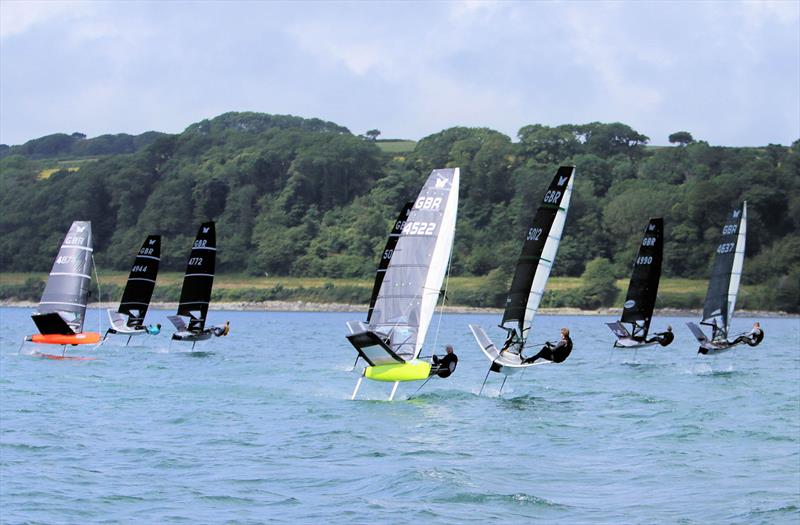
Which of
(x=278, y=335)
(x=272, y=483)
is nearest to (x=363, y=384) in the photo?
(x=272, y=483)

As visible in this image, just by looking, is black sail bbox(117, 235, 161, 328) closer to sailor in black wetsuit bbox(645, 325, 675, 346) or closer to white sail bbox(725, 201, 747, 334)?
sailor in black wetsuit bbox(645, 325, 675, 346)

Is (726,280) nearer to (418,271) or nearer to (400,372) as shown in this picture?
(418,271)

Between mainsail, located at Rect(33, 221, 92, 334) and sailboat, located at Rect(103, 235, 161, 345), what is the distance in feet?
17.3

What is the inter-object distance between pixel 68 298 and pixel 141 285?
6979 mm

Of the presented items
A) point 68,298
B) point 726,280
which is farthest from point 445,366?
point 726,280

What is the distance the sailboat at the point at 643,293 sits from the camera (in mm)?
42156

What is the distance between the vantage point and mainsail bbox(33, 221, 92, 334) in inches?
1576

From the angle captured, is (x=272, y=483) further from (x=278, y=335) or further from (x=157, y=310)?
(x=157, y=310)

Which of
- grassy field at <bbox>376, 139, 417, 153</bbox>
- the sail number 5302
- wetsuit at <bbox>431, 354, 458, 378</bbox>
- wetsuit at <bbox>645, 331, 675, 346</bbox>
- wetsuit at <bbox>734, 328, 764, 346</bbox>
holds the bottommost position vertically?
wetsuit at <bbox>431, 354, 458, 378</bbox>

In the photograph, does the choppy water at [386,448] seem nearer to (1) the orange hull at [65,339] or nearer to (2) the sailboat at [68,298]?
(1) the orange hull at [65,339]

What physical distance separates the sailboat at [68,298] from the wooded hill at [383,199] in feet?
249

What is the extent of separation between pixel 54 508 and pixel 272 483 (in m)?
3.32

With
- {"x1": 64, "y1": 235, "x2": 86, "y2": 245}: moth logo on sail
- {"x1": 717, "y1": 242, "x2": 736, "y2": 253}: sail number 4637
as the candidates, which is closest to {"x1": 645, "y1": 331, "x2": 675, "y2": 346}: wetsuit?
{"x1": 717, "y1": 242, "x2": 736, "y2": 253}: sail number 4637

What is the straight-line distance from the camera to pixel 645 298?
139 ft
